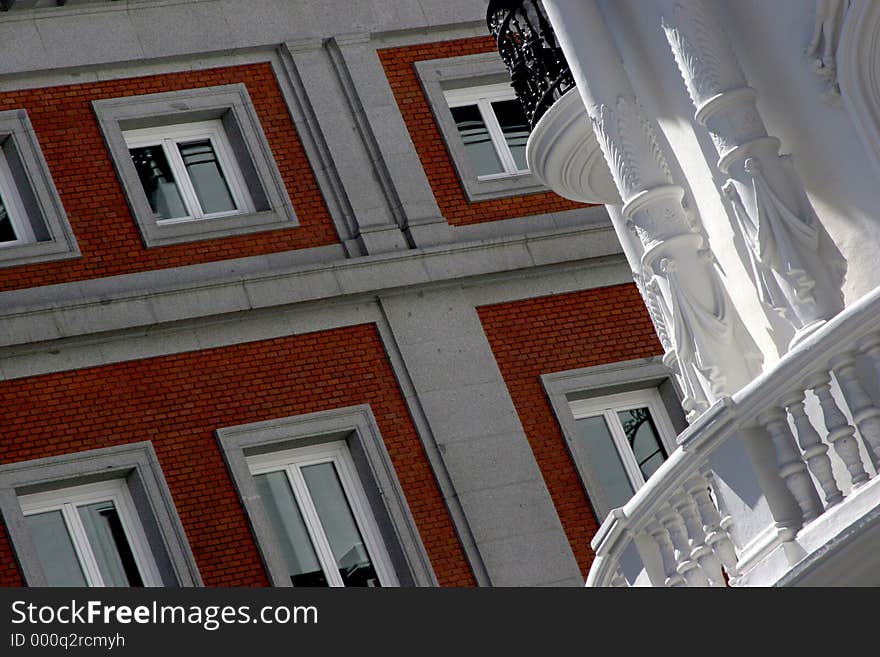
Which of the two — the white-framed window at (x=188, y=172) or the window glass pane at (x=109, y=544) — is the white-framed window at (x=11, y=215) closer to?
the white-framed window at (x=188, y=172)

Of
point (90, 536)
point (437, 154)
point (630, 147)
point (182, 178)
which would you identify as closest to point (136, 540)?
point (90, 536)

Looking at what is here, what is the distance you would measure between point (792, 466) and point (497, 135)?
41.2 feet

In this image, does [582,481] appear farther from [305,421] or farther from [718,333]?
[718,333]

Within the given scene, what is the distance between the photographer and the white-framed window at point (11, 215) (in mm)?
20609

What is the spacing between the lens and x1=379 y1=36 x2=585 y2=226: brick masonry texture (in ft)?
71.9

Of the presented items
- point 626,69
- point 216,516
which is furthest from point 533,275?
point 626,69

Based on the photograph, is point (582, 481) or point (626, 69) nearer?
point (626, 69)

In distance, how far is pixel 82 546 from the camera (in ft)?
63.5

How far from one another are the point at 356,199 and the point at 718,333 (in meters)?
9.66

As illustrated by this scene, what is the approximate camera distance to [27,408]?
770 inches

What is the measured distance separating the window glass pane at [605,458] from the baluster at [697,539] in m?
9.40

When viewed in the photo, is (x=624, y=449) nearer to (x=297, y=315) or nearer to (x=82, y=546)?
(x=297, y=315)

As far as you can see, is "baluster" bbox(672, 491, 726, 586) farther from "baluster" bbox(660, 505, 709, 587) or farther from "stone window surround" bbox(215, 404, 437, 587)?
"stone window surround" bbox(215, 404, 437, 587)

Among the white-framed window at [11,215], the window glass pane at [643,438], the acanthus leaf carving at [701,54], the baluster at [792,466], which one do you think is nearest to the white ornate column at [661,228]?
the acanthus leaf carving at [701,54]
